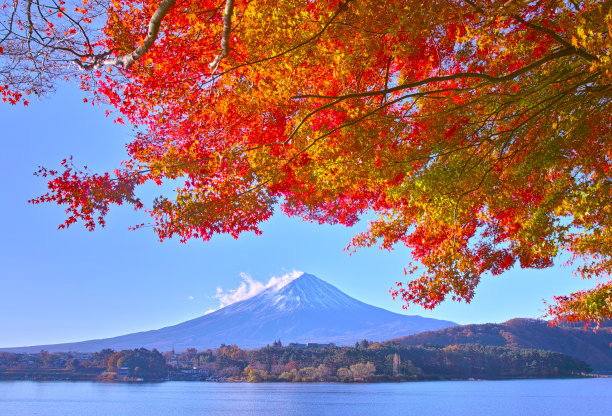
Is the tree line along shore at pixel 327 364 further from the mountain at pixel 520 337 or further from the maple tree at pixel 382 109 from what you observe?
the maple tree at pixel 382 109

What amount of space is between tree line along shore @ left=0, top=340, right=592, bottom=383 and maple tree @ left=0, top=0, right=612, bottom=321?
42.4m

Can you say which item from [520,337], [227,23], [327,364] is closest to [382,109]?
[227,23]

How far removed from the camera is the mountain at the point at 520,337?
5809cm

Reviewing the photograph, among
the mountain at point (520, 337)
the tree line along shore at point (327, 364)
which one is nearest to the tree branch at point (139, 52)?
the tree line along shore at point (327, 364)

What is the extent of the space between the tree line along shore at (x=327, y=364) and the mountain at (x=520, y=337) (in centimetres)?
315

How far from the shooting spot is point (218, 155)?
586 cm

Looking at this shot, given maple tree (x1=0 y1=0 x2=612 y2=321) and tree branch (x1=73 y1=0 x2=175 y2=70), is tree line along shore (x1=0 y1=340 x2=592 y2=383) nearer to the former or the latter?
maple tree (x1=0 y1=0 x2=612 y2=321)

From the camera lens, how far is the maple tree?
5504 mm

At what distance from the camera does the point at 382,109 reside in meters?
6.62

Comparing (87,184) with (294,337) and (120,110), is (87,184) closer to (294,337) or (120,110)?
(120,110)

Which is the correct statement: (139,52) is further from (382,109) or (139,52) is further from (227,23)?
(382,109)

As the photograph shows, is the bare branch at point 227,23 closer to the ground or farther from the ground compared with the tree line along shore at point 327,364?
farther from the ground

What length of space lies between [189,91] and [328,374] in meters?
48.3

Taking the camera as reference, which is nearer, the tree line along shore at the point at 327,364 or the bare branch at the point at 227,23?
the bare branch at the point at 227,23
